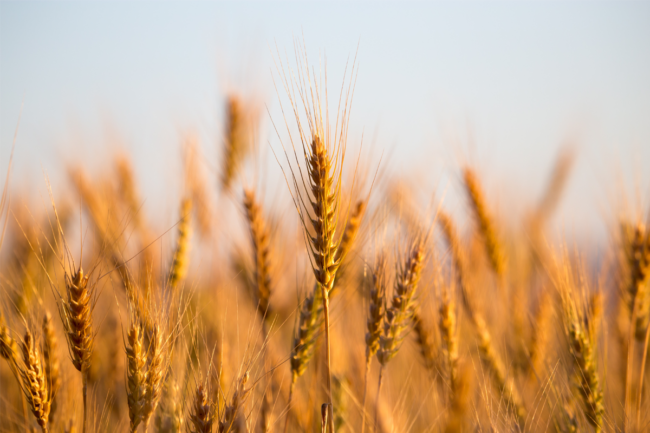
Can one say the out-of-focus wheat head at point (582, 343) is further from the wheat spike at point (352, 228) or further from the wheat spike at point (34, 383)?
the wheat spike at point (34, 383)

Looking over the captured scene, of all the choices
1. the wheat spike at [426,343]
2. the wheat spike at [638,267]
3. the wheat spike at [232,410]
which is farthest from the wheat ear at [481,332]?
the wheat spike at [232,410]

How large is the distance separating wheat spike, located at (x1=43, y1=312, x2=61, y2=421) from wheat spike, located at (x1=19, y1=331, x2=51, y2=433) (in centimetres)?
28

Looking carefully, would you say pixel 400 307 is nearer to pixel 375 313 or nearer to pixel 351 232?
pixel 375 313

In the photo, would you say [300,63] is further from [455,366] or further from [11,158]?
[455,366]

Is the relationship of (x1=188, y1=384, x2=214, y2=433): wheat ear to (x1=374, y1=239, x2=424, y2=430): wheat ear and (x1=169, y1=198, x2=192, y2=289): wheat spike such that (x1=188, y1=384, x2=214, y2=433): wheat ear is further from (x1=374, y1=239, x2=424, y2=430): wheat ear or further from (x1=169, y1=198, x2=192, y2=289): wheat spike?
(x1=169, y1=198, x2=192, y2=289): wheat spike

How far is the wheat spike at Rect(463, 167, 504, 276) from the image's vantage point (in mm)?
3008

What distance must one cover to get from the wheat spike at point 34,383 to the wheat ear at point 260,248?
938 millimetres

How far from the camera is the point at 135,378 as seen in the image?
1.42m

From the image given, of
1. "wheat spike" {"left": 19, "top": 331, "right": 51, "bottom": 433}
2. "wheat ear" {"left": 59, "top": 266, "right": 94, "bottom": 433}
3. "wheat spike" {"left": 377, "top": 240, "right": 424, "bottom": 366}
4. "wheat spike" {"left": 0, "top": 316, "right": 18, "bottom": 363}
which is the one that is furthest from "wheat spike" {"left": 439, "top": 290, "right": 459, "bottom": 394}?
"wheat spike" {"left": 0, "top": 316, "right": 18, "bottom": 363}

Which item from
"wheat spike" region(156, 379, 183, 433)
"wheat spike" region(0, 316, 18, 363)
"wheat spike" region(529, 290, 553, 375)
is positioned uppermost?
"wheat spike" region(0, 316, 18, 363)

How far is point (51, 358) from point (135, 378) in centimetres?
65

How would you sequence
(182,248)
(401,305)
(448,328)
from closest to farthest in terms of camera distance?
(401,305), (448,328), (182,248)

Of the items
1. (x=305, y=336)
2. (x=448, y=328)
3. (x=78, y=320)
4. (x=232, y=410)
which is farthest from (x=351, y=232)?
(x=78, y=320)

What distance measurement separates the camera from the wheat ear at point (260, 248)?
2129 millimetres
